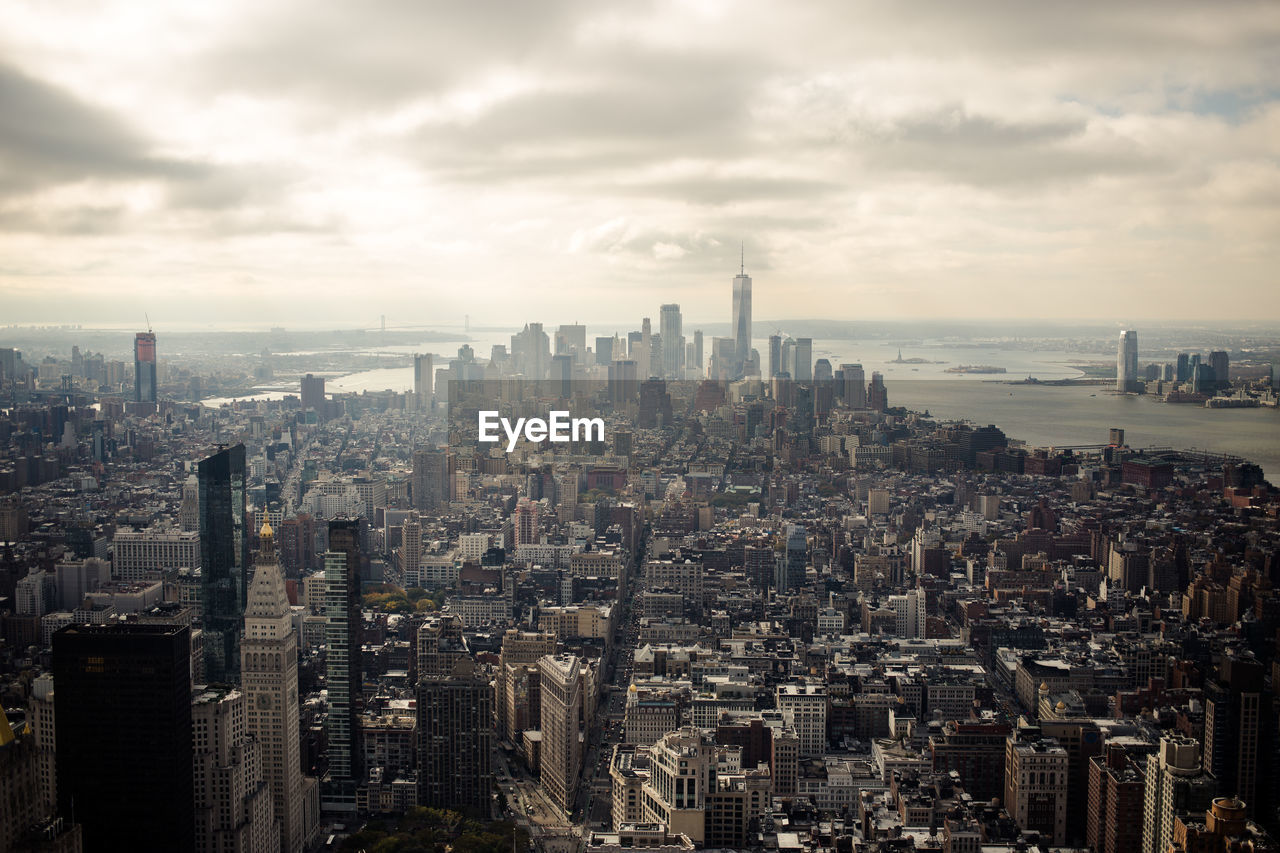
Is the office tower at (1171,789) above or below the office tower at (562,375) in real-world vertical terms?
below

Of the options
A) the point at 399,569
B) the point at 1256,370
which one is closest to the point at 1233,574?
the point at 1256,370

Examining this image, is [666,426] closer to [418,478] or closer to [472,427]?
[472,427]

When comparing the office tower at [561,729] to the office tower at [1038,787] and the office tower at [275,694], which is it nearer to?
the office tower at [275,694]

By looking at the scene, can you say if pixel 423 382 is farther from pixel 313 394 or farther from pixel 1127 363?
pixel 1127 363

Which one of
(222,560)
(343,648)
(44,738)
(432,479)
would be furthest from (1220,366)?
(432,479)

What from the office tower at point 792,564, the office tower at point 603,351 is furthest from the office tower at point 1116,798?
the office tower at point 603,351

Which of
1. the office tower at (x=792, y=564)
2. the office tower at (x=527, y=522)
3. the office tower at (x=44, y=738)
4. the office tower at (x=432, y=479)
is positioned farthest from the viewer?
the office tower at (x=432, y=479)
